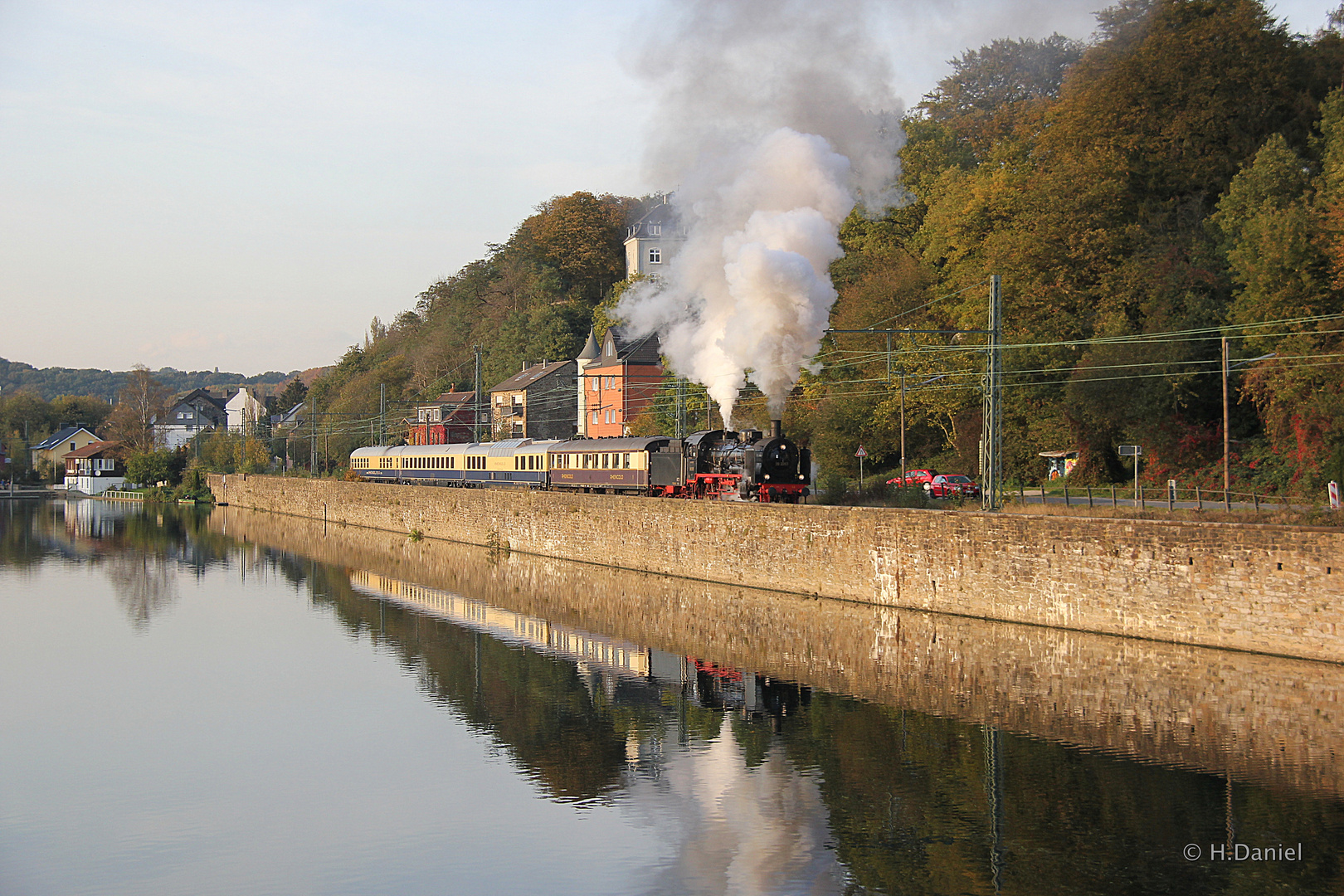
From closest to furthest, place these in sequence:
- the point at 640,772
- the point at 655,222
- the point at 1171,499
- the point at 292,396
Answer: the point at 640,772 < the point at 1171,499 < the point at 655,222 < the point at 292,396

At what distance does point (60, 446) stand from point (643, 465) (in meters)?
113

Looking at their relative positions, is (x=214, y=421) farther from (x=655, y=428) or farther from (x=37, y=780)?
(x=37, y=780)

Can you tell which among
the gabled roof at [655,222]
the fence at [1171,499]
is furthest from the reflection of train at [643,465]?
the gabled roof at [655,222]

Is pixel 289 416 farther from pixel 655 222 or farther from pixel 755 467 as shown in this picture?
pixel 755 467

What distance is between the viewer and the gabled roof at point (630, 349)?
69.7m

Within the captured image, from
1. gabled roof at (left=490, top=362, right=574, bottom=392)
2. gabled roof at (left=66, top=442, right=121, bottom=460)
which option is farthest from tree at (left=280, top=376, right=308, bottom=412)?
gabled roof at (left=490, top=362, right=574, bottom=392)

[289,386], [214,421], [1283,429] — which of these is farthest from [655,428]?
[214,421]

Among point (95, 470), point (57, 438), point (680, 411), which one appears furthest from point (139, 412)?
point (680, 411)

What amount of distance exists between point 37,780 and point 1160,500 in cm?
2785

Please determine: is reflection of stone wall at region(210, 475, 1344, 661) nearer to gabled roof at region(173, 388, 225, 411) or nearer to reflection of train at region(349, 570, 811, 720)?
reflection of train at region(349, 570, 811, 720)

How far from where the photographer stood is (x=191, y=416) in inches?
5517

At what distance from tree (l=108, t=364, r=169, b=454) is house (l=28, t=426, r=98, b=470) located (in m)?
17.2

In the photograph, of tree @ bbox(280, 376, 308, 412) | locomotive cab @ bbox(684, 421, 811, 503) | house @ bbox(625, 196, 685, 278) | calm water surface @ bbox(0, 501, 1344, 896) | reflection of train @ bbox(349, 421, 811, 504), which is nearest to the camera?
calm water surface @ bbox(0, 501, 1344, 896)

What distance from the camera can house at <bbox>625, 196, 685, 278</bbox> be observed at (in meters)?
86.2
